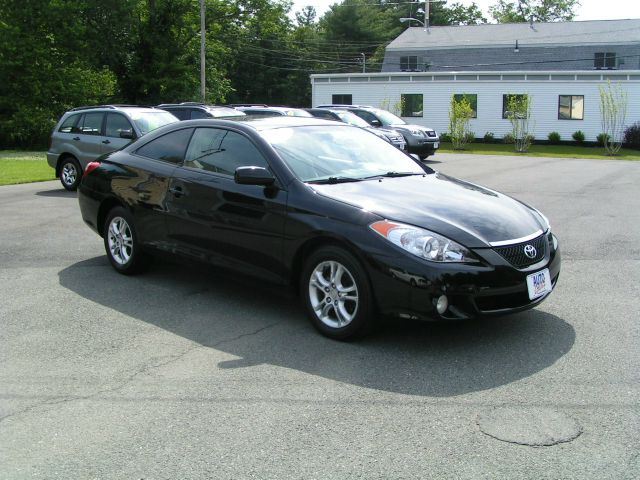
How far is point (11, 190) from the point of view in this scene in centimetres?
1535

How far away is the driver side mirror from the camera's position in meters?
5.46

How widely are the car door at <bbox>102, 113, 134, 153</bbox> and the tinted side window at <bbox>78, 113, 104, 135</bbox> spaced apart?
228mm

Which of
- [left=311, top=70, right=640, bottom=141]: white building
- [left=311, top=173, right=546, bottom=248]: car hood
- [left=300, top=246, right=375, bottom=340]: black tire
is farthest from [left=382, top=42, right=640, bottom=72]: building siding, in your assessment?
[left=300, top=246, right=375, bottom=340]: black tire

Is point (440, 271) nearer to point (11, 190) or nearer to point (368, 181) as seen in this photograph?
point (368, 181)

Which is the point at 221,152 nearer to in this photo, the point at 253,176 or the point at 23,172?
the point at 253,176

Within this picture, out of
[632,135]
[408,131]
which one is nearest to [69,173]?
[408,131]

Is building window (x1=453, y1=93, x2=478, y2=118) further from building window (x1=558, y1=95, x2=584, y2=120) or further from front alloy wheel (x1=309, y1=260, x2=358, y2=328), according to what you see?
front alloy wheel (x1=309, y1=260, x2=358, y2=328)

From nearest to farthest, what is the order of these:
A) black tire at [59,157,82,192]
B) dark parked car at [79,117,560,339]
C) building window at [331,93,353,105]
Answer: dark parked car at [79,117,560,339] → black tire at [59,157,82,192] → building window at [331,93,353,105]

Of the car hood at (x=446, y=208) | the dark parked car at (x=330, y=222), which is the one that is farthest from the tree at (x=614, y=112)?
the dark parked car at (x=330, y=222)

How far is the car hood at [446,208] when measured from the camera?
4965mm

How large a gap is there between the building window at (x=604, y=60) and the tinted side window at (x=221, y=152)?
46789 millimetres

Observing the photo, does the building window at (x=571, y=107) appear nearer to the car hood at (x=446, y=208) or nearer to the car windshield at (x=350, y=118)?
the car windshield at (x=350, y=118)

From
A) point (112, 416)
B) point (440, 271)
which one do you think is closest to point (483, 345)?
point (440, 271)

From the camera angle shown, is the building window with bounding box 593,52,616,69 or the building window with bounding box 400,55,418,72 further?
the building window with bounding box 400,55,418,72
